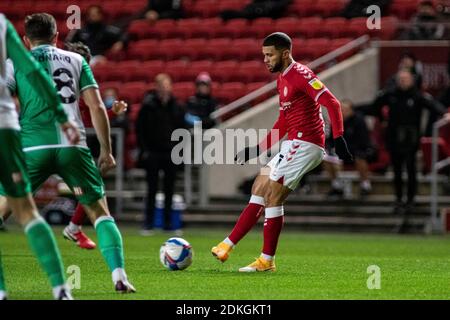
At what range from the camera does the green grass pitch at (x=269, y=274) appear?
9117 mm

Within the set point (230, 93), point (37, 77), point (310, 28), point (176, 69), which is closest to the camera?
point (37, 77)

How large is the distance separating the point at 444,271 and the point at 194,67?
43.5ft

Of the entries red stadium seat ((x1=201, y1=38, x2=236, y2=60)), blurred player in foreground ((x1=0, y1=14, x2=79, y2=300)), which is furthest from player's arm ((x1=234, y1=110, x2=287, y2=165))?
red stadium seat ((x1=201, y1=38, x2=236, y2=60))

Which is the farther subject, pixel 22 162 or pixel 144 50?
pixel 144 50

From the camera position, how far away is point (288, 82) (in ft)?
36.8

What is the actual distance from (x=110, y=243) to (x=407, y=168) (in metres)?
11.3

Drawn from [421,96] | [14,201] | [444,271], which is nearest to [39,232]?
[14,201]

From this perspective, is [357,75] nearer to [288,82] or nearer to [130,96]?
[130,96]

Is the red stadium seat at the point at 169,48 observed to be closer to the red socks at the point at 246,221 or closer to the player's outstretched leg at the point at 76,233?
the player's outstretched leg at the point at 76,233

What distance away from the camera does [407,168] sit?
19.3 metres

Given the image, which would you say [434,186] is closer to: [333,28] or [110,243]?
[333,28]

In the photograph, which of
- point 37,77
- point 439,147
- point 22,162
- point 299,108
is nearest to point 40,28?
point 37,77

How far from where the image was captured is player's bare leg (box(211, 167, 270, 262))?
11.6 meters

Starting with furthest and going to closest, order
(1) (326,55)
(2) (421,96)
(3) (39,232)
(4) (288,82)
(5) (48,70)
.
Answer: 1. (1) (326,55)
2. (2) (421,96)
3. (4) (288,82)
4. (5) (48,70)
5. (3) (39,232)
